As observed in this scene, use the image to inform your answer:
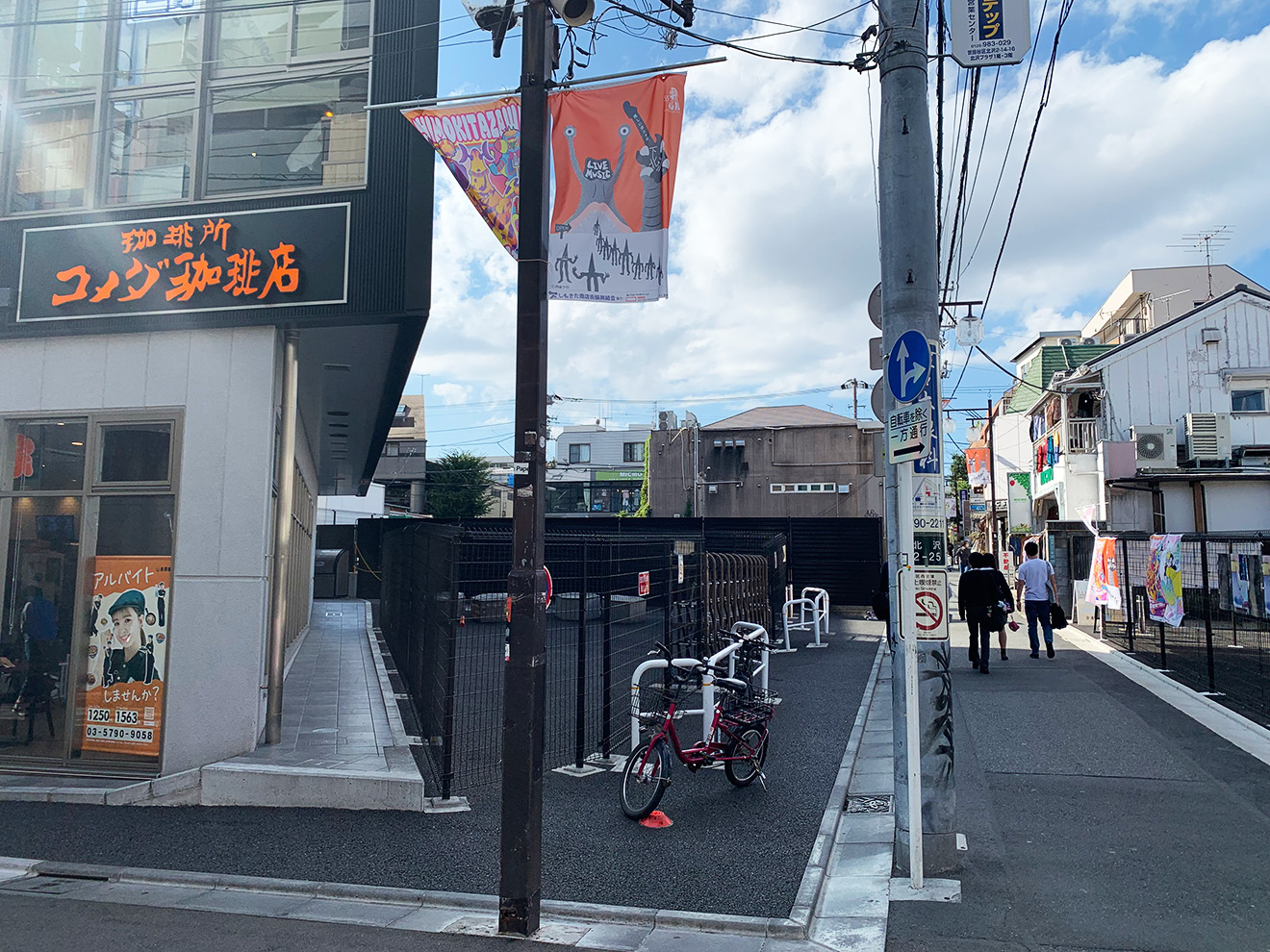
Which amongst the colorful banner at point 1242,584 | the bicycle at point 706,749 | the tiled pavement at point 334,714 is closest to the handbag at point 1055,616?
the colorful banner at point 1242,584

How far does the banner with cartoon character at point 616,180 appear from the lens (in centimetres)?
596

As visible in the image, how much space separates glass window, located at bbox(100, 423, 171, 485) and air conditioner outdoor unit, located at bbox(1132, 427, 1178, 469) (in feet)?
76.7

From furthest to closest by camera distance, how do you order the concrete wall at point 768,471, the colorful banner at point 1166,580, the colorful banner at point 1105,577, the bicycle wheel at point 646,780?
the concrete wall at point 768,471 < the colorful banner at point 1105,577 < the colorful banner at point 1166,580 < the bicycle wheel at point 646,780

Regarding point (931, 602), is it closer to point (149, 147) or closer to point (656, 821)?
point (656, 821)

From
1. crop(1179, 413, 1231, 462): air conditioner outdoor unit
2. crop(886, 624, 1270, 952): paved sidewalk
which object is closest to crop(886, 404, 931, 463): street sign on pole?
crop(886, 624, 1270, 952): paved sidewalk

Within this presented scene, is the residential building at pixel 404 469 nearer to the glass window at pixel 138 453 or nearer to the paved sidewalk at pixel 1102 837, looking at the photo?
the glass window at pixel 138 453

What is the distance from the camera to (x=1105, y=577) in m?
15.6

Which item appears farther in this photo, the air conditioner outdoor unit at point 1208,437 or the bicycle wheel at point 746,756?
the air conditioner outdoor unit at point 1208,437

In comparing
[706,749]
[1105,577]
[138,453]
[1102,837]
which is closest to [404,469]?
[1105,577]

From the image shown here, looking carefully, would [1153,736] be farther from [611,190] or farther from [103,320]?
[103,320]

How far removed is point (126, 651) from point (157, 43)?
5952 mm

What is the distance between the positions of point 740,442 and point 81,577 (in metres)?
35.3

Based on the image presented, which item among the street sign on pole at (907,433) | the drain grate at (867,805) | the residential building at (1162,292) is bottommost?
the drain grate at (867,805)

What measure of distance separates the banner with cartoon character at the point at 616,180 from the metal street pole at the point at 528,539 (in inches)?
30.9
